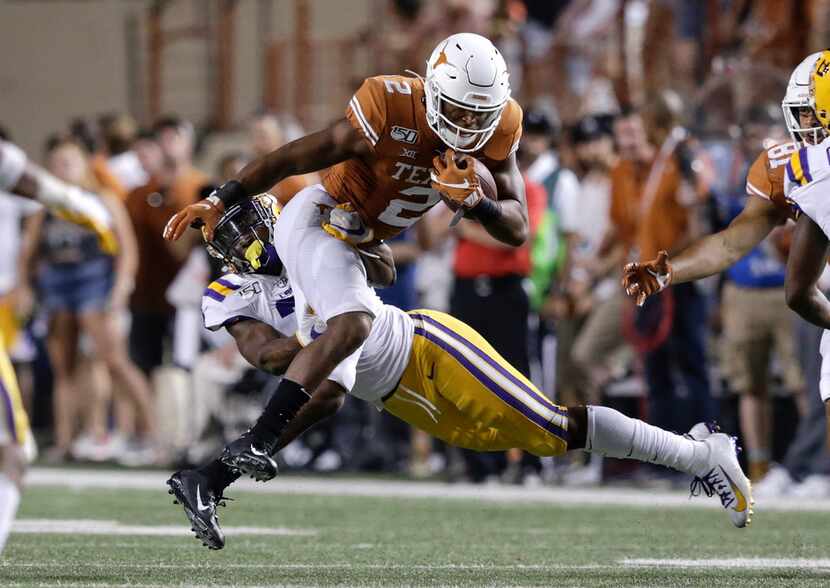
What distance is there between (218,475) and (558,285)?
495 centimetres

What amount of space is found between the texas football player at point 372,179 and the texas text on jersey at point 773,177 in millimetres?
745

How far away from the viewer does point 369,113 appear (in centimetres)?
566

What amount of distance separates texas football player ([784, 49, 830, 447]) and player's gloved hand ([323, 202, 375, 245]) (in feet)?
4.44

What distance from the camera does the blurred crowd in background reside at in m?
9.19

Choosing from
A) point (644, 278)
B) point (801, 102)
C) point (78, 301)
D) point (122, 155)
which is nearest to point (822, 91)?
point (801, 102)

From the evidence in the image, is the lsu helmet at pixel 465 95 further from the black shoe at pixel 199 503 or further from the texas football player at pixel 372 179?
the black shoe at pixel 199 503

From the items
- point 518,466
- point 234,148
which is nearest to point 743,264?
point 518,466

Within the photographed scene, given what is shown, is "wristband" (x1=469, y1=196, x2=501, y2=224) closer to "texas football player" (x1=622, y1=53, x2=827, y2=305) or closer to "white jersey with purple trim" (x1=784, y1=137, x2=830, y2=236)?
"texas football player" (x1=622, y1=53, x2=827, y2=305)

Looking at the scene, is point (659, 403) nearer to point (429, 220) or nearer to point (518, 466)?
point (518, 466)

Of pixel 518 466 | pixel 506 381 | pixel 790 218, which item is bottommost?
pixel 518 466

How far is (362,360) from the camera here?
5613mm

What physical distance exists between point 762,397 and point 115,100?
9671 millimetres

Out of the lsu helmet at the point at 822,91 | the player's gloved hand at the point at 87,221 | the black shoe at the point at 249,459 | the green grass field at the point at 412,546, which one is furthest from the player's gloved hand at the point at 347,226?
the lsu helmet at the point at 822,91

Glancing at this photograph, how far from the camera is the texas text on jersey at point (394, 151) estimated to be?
18.6 ft
